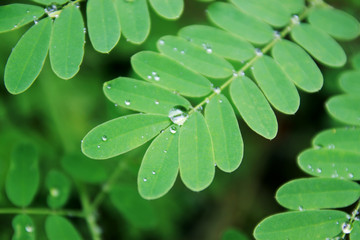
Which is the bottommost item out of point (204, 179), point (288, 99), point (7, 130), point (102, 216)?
point (102, 216)

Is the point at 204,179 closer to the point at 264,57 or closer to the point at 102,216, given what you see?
the point at 264,57

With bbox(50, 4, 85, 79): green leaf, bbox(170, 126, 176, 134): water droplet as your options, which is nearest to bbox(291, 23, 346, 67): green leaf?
bbox(170, 126, 176, 134): water droplet

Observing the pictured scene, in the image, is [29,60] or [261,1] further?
[261,1]

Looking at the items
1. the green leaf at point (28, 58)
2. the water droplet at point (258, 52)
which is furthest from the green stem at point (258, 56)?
the green leaf at point (28, 58)

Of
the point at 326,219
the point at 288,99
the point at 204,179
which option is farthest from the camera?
the point at 288,99

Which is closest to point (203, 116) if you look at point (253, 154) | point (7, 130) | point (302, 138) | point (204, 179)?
point (204, 179)

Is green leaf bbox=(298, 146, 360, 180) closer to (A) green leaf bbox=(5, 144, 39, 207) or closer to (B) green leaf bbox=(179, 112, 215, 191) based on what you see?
(B) green leaf bbox=(179, 112, 215, 191)

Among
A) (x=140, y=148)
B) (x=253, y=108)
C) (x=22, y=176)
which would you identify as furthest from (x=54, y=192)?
(x=253, y=108)
